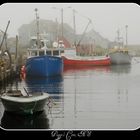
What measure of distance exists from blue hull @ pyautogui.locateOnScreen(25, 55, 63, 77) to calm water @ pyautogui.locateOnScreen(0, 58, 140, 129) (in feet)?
1.08

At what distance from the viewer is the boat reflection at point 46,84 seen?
9819 mm

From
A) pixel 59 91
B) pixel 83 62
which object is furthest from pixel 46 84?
pixel 83 62

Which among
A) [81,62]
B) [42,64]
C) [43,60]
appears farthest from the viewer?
[81,62]

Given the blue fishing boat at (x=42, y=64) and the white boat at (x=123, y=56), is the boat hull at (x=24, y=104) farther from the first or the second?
the blue fishing boat at (x=42, y=64)

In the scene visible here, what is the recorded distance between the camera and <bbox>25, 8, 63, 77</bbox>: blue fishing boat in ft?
36.6

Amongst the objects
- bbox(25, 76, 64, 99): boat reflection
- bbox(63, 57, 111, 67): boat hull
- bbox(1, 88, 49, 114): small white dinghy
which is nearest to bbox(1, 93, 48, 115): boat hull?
bbox(1, 88, 49, 114): small white dinghy

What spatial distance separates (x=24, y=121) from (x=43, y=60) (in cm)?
609

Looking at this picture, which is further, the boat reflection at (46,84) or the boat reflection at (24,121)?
the boat reflection at (46,84)

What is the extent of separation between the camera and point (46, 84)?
11.0 m

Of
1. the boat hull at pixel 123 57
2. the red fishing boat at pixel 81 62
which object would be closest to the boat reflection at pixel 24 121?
the boat hull at pixel 123 57

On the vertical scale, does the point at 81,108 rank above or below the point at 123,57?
below

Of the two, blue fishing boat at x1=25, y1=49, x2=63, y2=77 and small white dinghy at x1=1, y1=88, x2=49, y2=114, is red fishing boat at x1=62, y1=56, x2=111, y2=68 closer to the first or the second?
blue fishing boat at x1=25, y1=49, x2=63, y2=77

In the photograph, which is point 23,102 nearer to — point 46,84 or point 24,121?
point 24,121

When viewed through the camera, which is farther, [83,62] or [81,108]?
[83,62]
